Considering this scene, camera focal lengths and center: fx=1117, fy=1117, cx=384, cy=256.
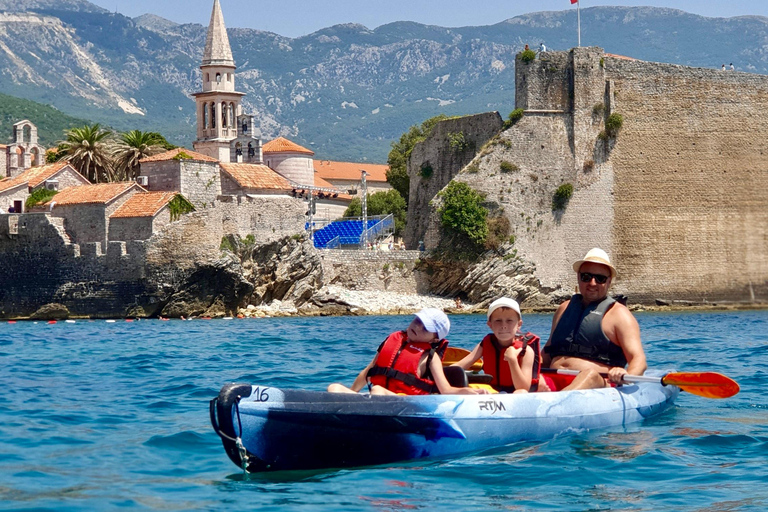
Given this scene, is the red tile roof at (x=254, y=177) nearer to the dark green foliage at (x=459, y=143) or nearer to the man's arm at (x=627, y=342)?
the dark green foliage at (x=459, y=143)

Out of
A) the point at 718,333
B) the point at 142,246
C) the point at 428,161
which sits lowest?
the point at 718,333

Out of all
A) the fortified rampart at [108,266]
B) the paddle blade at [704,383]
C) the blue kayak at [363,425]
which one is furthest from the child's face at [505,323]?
the fortified rampart at [108,266]

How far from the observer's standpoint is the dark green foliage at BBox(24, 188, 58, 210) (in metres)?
Result: 37.6

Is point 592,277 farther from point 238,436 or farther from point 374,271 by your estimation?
point 374,271

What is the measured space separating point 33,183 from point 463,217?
15401mm

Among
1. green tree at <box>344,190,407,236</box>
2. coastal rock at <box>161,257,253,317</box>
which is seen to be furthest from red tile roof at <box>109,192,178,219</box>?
green tree at <box>344,190,407,236</box>

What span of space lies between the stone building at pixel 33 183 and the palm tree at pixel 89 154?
363cm

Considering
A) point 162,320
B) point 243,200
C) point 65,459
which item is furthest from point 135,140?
point 65,459

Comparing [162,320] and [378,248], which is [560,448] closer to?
[162,320]

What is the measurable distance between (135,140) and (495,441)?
3618 cm

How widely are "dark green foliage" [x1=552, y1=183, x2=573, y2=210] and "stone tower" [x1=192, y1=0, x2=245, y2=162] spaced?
23707 mm

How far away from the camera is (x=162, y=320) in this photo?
34.1 meters

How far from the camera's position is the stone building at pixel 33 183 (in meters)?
37.9

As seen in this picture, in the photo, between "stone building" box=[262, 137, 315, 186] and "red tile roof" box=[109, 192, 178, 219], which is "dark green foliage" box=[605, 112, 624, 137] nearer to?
"red tile roof" box=[109, 192, 178, 219]
